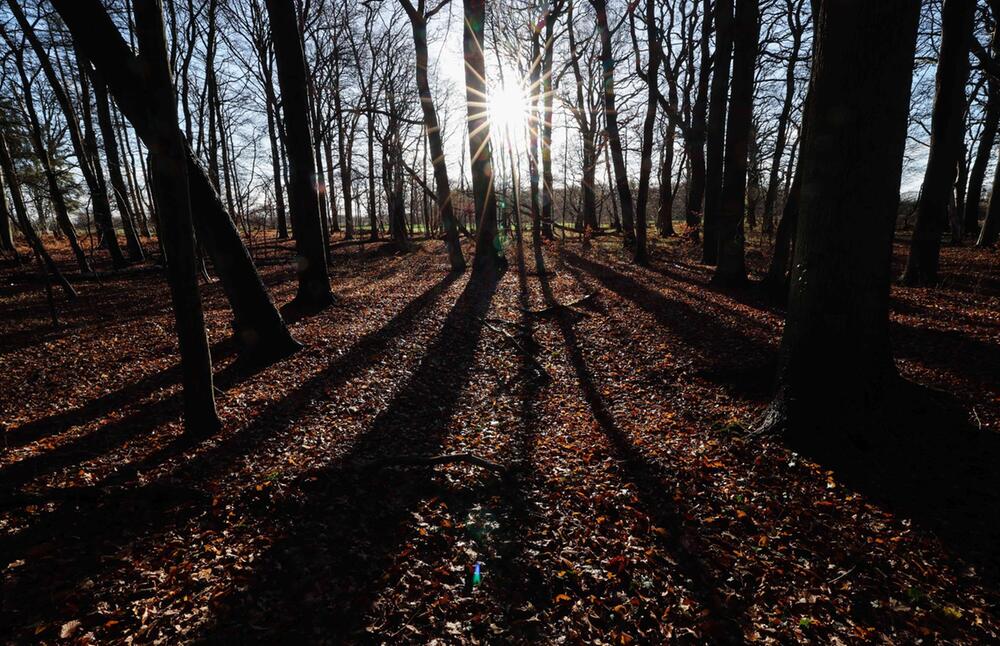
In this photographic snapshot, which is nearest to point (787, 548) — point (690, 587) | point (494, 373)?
point (690, 587)

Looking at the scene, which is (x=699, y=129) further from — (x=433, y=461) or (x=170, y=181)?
(x=170, y=181)

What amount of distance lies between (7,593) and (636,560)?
400 cm

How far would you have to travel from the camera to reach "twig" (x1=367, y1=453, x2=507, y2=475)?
14.3 ft

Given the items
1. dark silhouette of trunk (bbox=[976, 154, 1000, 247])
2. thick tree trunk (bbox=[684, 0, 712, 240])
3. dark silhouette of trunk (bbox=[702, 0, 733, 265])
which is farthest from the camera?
thick tree trunk (bbox=[684, 0, 712, 240])

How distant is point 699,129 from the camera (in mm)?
17062

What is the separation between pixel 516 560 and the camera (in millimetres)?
3326

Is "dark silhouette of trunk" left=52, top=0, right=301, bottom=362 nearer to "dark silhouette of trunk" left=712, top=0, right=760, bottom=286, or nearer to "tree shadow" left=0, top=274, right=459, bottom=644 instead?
"tree shadow" left=0, top=274, right=459, bottom=644

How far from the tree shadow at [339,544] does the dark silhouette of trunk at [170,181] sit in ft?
5.85

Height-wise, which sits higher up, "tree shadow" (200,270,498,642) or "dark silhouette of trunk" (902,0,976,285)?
"dark silhouette of trunk" (902,0,976,285)

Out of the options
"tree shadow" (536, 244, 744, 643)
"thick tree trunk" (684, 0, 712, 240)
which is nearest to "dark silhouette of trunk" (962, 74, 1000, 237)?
"thick tree trunk" (684, 0, 712, 240)

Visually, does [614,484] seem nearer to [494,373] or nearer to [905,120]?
[494,373]

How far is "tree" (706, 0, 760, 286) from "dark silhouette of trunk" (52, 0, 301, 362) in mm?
9904

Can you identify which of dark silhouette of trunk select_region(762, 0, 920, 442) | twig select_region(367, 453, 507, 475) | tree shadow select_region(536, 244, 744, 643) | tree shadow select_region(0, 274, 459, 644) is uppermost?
dark silhouette of trunk select_region(762, 0, 920, 442)

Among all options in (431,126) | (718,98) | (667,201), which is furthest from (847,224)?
(667,201)
